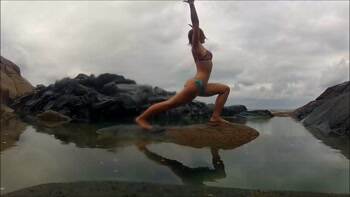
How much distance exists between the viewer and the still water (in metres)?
7.77

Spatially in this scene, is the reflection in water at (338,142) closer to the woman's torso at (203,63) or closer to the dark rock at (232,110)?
the woman's torso at (203,63)

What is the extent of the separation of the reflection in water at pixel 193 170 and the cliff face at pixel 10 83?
30.9 metres

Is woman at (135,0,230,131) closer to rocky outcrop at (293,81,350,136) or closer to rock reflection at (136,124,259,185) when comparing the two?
rock reflection at (136,124,259,185)

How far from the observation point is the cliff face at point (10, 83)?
3866cm

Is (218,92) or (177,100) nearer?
(177,100)

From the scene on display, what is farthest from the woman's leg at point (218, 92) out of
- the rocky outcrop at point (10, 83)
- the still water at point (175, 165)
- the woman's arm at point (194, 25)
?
the rocky outcrop at point (10, 83)

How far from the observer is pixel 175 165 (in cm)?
851

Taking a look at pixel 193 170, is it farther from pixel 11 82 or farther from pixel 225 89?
pixel 11 82

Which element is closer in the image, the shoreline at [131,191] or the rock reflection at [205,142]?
the shoreline at [131,191]

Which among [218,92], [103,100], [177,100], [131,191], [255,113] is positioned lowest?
[131,191]

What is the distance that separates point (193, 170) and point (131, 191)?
183 cm

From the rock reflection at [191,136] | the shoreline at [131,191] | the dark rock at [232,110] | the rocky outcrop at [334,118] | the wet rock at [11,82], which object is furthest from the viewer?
the wet rock at [11,82]

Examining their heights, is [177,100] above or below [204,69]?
below

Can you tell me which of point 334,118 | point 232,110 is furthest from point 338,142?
point 232,110
